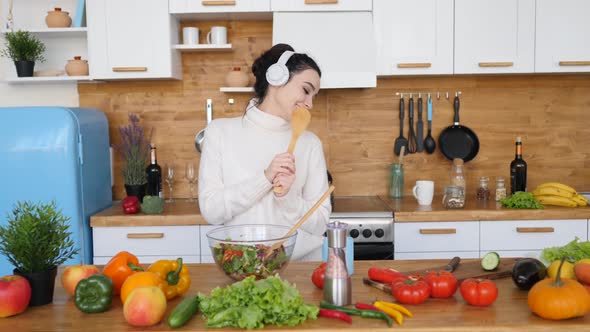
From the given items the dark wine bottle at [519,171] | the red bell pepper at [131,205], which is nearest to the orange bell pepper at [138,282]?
the red bell pepper at [131,205]

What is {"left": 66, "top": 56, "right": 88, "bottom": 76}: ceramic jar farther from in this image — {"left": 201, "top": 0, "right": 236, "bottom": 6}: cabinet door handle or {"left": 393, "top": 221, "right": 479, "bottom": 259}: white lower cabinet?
{"left": 393, "top": 221, "right": 479, "bottom": 259}: white lower cabinet

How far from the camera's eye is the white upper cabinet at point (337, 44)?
3182 millimetres

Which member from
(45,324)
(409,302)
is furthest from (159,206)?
(409,302)

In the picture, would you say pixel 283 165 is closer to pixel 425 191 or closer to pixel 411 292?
A: pixel 411 292

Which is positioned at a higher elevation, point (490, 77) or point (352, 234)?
point (490, 77)

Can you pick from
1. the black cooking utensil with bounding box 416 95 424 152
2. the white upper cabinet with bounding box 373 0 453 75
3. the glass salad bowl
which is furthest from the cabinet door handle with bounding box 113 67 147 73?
the glass salad bowl

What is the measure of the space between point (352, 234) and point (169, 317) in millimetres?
1818

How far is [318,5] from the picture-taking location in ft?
10.5

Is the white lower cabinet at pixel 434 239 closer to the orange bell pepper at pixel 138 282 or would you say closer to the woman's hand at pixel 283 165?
the woman's hand at pixel 283 165

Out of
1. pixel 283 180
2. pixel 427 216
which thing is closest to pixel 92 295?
pixel 283 180

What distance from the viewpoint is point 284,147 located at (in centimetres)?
219

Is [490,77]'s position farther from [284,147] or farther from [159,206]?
[159,206]

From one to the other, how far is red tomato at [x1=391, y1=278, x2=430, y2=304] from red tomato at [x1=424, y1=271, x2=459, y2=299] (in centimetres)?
3

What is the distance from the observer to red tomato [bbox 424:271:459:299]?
1450 mm
